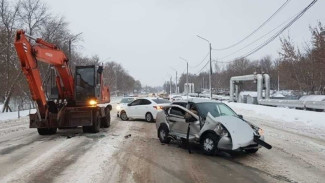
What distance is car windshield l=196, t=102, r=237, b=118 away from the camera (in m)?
12.2

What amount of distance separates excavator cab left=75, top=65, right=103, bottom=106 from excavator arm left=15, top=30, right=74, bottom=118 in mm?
321

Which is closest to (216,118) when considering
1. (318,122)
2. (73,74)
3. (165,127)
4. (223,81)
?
(165,127)

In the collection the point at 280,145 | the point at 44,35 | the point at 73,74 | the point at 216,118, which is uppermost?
the point at 44,35

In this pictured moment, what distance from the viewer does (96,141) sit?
15.1 meters

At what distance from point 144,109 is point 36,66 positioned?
10085 millimetres

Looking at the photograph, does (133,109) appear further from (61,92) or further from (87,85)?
(61,92)

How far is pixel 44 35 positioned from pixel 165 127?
4302cm

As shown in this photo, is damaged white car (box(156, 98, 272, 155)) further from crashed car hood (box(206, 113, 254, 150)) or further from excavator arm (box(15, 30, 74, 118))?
excavator arm (box(15, 30, 74, 118))

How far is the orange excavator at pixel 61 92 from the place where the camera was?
1578cm

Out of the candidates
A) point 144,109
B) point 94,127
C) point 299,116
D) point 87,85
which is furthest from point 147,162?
point 299,116

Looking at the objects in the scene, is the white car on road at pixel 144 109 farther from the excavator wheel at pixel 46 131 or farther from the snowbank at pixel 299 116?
the snowbank at pixel 299 116

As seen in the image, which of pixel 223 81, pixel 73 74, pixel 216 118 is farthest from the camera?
pixel 223 81

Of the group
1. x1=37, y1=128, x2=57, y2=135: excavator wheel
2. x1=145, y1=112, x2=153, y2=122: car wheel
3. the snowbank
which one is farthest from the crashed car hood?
x1=145, y1=112, x2=153, y2=122: car wheel

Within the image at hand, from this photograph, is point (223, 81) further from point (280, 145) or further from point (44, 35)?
point (280, 145)
